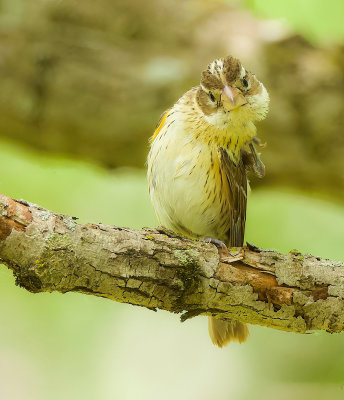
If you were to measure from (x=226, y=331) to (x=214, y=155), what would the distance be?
111cm

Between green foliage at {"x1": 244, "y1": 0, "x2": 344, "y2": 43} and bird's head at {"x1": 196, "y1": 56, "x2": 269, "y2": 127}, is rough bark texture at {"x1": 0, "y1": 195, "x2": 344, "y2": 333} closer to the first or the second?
bird's head at {"x1": 196, "y1": 56, "x2": 269, "y2": 127}

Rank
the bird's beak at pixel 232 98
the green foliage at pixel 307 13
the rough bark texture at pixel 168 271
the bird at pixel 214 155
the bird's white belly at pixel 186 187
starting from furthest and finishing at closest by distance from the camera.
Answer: the green foliage at pixel 307 13 < the bird's white belly at pixel 186 187 < the bird at pixel 214 155 < the bird's beak at pixel 232 98 < the rough bark texture at pixel 168 271

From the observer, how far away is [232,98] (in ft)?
11.6

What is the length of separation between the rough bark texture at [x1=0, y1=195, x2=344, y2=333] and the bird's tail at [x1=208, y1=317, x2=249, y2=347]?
26.8 inches

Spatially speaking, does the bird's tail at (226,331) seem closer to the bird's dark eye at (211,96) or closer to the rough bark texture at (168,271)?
the rough bark texture at (168,271)

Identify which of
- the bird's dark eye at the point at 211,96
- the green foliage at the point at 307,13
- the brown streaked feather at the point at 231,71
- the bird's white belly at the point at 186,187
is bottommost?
the bird's white belly at the point at 186,187

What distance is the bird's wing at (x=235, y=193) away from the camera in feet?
12.5

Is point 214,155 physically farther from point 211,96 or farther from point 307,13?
point 307,13

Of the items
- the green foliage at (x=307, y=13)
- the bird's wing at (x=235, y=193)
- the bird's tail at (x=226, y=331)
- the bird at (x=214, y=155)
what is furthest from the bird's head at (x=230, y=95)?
the green foliage at (x=307, y=13)

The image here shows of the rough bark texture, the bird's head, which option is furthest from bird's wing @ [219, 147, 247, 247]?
the rough bark texture

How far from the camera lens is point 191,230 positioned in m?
4.15

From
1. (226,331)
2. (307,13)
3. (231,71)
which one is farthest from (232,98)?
(307,13)

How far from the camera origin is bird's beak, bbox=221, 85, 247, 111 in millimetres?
3525

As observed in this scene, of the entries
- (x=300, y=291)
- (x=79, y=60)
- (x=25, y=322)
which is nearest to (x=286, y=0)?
(x=79, y=60)
